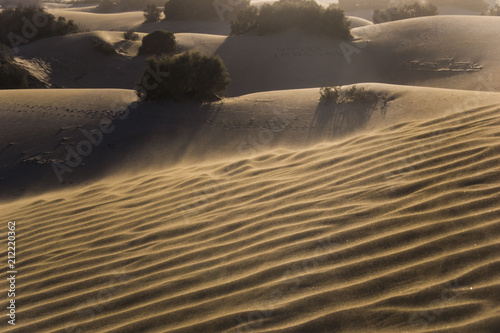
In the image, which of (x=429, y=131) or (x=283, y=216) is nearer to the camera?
(x=283, y=216)

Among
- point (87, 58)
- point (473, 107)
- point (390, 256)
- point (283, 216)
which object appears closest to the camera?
point (390, 256)

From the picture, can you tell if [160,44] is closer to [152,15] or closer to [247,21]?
[247,21]

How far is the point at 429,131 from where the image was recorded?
196 inches

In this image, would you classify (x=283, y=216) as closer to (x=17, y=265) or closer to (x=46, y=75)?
(x=17, y=265)

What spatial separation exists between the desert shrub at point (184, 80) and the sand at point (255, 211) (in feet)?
1.13

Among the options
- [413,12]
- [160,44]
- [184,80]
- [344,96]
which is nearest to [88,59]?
[160,44]

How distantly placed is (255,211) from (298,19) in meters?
13.1

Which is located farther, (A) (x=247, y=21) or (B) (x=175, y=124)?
(A) (x=247, y=21)

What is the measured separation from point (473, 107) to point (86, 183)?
5443mm

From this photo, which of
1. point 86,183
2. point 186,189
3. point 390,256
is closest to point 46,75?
point 86,183

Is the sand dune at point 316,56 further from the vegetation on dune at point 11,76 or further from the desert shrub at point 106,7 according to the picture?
the desert shrub at point 106,7

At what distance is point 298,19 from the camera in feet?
51.6

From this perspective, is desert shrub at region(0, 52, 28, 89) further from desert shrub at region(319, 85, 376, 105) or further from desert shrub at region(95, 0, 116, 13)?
desert shrub at region(95, 0, 116, 13)

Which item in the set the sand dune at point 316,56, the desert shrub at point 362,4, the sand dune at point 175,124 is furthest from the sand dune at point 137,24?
the desert shrub at point 362,4
